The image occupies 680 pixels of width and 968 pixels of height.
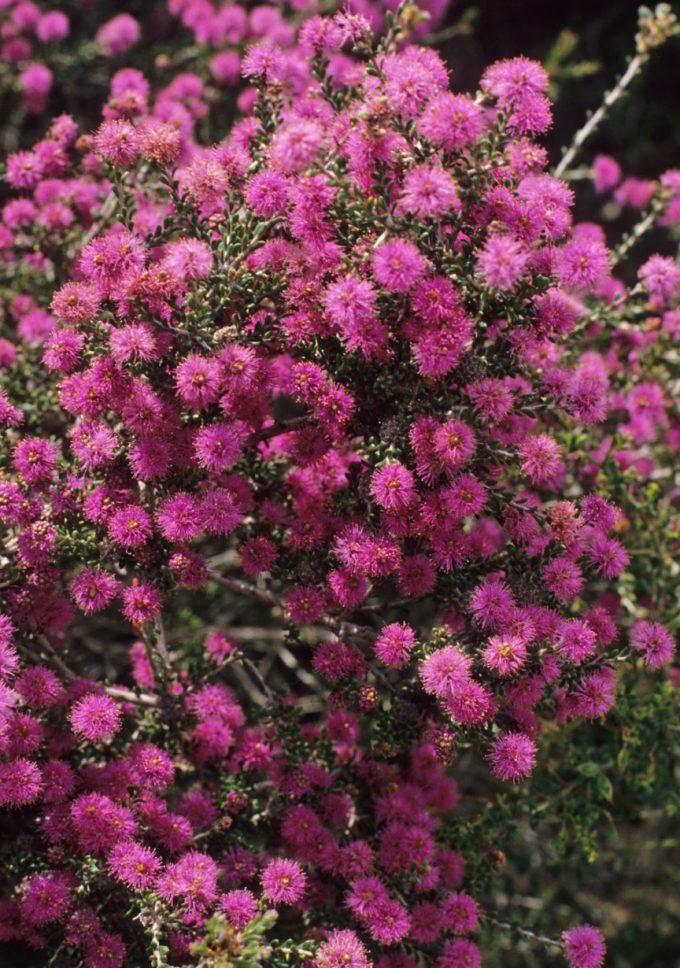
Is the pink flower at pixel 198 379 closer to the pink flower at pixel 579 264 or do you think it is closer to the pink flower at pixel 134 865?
the pink flower at pixel 579 264

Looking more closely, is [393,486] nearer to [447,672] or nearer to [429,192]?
[447,672]

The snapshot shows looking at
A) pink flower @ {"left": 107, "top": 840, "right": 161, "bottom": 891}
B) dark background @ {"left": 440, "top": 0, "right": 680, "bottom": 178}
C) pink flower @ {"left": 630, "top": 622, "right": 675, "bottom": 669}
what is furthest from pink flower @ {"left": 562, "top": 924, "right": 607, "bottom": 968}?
dark background @ {"left": 440, "top": 0, "right": 680, "bottom": 178}

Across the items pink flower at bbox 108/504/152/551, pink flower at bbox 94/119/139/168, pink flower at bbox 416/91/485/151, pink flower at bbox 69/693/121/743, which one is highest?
pink flower at bbox 416/91/485/151

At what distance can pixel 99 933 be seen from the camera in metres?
2.49

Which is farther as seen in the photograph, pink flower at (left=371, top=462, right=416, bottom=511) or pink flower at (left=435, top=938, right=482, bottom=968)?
pink flower at (left=435, top=938, right=482, bottom=968)

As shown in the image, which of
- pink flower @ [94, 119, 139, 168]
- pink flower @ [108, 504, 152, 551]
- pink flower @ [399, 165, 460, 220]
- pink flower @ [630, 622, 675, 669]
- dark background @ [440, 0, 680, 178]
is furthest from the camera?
dark background @ [440, 0, 680, 178]

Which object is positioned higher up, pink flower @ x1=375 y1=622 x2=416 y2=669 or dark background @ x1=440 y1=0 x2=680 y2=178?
dark background @ x1=440 y1=0 x2=680 y2=178

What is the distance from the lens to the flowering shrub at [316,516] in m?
2.35

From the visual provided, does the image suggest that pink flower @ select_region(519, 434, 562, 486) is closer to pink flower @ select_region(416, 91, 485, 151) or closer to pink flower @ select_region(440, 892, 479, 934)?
pink flower @ select_region(416, 91, 485, 151)

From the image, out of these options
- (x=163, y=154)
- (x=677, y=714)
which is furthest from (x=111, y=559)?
(x=677, y=714)

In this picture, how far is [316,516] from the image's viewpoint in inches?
107

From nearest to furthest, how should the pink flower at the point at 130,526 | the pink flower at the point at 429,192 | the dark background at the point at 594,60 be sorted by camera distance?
the pink flower at the point at 429,192 → the pink flower at the point at 130,526 → the dark background at the point at 594,60

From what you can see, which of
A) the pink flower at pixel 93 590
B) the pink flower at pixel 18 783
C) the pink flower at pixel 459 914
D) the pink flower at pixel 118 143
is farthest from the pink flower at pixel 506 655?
the pink flower at pixel 118 143

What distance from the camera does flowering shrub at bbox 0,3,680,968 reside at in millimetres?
2348
